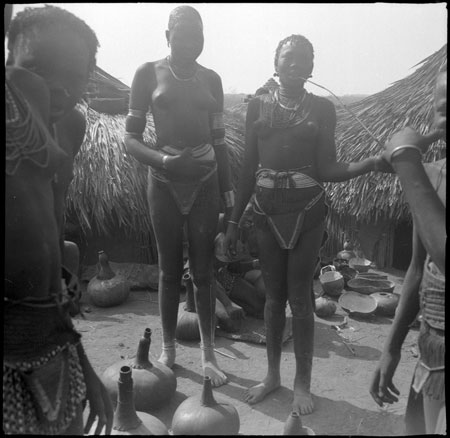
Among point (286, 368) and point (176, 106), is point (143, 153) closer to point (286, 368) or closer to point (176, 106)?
point (176, 106)

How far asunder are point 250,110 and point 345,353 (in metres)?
2.47

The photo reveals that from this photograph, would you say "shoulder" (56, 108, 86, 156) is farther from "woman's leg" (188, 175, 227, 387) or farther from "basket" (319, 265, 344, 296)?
"basket" (319, 265, 344, 296)

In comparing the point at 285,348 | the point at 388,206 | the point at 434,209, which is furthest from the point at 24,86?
the point at 388,206

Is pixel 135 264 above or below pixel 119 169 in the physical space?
below

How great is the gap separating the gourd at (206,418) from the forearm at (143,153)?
1438mm

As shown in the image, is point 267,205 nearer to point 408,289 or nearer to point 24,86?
point 408,289

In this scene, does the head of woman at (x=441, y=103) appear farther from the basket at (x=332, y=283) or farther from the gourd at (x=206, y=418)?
the basket at (x=332, y=283)

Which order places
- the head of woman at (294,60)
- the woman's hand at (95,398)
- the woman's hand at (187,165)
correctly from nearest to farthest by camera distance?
the woman's hand at (95,398)
the head of woman at (294,60)
the woman's hand at (187,165)

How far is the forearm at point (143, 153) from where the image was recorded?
129 inches

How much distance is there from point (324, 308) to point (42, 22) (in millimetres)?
4438

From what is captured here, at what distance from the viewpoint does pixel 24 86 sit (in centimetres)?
147

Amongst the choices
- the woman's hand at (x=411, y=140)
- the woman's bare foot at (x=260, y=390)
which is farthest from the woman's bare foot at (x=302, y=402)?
the woman's hand at (x=411, y=140)

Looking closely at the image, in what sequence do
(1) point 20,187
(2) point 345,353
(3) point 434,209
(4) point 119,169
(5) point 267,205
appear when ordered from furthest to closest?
(4) point 119,169 → (2) point 345,353 → (5) point 267,205 → (3) point 434,209 → (1) point 20,187

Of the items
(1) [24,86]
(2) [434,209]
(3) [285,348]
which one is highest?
(1) [24,86]
